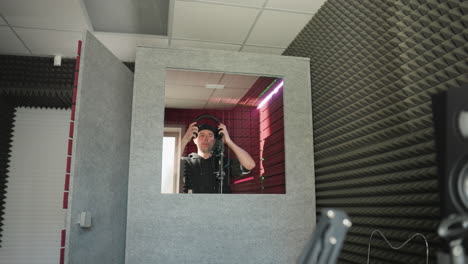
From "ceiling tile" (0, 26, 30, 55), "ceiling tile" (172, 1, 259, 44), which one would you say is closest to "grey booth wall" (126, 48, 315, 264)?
"ceiling tile" (172, 1, 259, 44)

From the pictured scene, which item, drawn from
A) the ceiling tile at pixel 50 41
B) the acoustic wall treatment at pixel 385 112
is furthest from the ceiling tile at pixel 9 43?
the acoustic wall treatment at pixel 385 112

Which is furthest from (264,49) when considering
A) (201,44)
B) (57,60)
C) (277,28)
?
(57,60)

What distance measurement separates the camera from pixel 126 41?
12.8 ft

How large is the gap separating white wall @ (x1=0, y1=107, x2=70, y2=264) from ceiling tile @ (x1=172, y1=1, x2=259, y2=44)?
2.25 m

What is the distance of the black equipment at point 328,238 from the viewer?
0.57 meters

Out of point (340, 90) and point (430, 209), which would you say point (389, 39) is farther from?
point (430, 209)

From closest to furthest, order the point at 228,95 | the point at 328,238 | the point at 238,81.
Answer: the point at 328,238, the point at 228,95, the point at 238,81

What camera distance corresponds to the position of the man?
2.74 meters

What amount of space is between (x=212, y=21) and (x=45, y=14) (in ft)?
5.05

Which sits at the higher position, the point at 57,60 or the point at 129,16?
the point at 129,16

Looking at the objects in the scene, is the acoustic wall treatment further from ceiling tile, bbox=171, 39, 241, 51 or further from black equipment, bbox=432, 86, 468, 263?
ceiling tile, bbox=171, 39, 241, 51

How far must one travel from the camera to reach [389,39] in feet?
6.93

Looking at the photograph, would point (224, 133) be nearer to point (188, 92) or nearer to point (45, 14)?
point (188, 92)

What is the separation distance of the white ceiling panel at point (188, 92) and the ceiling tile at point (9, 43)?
80.1 inches
